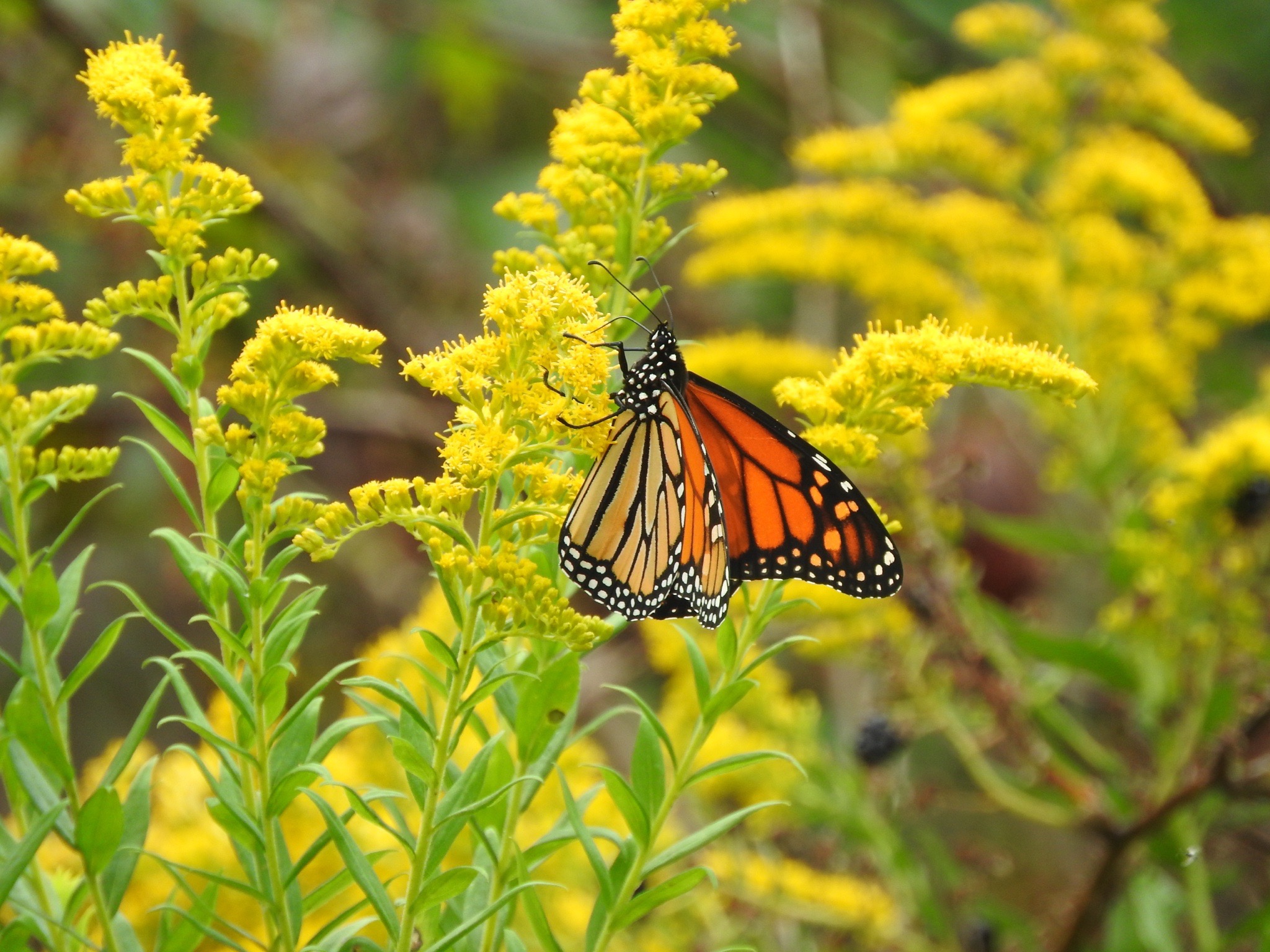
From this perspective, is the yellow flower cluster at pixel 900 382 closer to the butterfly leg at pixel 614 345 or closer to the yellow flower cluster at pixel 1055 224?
the butterfly leg at pixel 614 345

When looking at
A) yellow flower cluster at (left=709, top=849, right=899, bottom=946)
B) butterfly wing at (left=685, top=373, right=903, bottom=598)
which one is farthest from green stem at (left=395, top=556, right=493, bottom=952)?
yellow flower cluster at (left=709, top=849, right=899, bottom=946)

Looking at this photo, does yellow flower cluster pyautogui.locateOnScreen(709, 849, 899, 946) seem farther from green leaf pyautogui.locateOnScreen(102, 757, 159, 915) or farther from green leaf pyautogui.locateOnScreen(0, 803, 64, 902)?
green leaf pyautogui.locateOnScreen(0, 803, 64, 902)

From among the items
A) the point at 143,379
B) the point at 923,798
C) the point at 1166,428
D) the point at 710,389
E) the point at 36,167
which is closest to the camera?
the point at 710,389

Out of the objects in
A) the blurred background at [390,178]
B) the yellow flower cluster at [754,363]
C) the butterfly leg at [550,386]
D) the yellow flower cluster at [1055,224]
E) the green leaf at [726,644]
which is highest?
the blurred background at [390,178]

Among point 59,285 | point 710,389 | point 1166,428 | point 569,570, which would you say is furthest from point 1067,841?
point 59,285

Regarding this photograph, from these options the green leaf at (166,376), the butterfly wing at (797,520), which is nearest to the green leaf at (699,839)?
the butterfly wing at (797,520)

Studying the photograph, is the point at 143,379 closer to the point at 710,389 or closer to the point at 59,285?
the point at 59,285
